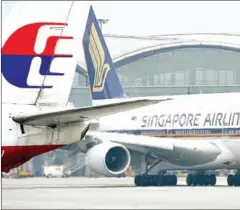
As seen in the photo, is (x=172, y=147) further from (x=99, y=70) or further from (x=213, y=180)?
(x=99, y=70)

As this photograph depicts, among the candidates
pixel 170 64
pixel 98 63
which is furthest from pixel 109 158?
pixel 170 64

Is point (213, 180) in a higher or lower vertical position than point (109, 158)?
lower

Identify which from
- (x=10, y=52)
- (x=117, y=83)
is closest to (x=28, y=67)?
(x=10, y=52)

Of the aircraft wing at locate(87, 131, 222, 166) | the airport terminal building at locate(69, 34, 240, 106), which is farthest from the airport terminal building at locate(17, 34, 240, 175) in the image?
the aircraft wing at locate(87, 131, 222, 166)

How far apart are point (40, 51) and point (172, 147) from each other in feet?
55.2

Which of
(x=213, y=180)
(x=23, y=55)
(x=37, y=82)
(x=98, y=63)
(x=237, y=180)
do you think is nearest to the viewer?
(x=23, y=55)

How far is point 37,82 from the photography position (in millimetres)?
17891

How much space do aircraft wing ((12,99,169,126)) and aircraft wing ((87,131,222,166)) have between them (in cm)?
1633

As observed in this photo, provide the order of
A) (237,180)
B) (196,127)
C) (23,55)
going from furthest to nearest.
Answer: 1. (237,180)
2. (196,127)
3. (23,55)

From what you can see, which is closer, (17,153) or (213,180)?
(17,153)

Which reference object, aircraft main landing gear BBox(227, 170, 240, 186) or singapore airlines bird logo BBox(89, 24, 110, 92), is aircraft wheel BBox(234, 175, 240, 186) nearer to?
aircraft main landing gear BBox(227, 170, 240, 186)

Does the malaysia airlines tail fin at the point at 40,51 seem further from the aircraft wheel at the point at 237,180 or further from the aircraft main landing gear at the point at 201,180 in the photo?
the aircraft main landing gear at the point at 201,180

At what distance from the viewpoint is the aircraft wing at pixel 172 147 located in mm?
33500

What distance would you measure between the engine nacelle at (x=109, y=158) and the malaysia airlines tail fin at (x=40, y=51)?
1386 centimetres
